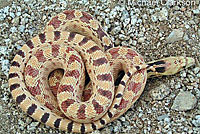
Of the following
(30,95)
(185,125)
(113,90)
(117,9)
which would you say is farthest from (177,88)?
(30,95)

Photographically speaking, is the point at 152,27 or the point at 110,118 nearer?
the point at 110,118

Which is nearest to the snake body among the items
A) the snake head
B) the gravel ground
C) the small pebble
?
the snake head

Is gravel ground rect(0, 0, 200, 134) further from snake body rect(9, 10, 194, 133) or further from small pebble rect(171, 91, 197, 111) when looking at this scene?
snake body rect(9, 10, 194, 133)

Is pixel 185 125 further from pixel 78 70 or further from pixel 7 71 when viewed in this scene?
pixel 7 71

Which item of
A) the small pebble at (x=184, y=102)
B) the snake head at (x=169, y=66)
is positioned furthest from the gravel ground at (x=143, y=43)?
the snake head at (x=169, y=66)

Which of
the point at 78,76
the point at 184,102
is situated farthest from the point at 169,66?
the point at 78,76

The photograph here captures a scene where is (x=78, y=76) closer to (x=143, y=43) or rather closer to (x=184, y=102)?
(x=143, y=43)
